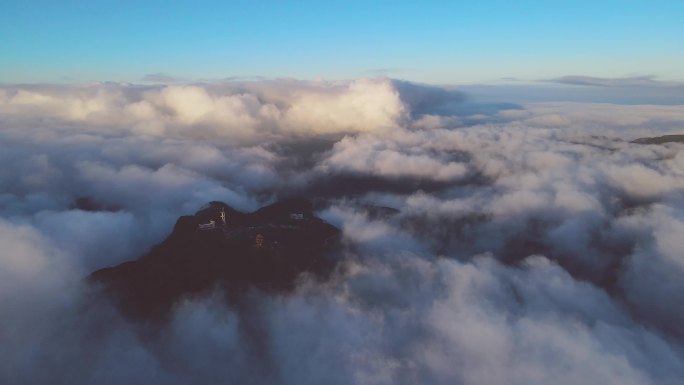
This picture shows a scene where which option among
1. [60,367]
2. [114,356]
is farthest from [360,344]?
[60,367]

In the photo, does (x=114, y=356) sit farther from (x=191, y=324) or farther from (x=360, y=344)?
(x=360, y=344)

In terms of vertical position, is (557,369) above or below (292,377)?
above

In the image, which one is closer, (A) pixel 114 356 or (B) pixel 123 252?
(A) pixel 114 356

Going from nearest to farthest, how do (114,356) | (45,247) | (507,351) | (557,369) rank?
(557,369), (507,351), (114,356), (45,247)

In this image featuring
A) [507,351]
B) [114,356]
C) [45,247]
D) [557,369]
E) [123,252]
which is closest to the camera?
[557,369]

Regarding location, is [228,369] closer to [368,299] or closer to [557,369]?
[368,299]

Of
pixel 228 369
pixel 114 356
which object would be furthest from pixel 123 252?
pixel 228 369
